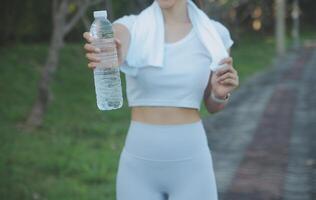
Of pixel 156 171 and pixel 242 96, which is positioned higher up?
pixel 156 171

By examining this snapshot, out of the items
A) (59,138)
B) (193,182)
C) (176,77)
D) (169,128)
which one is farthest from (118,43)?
(59,138)

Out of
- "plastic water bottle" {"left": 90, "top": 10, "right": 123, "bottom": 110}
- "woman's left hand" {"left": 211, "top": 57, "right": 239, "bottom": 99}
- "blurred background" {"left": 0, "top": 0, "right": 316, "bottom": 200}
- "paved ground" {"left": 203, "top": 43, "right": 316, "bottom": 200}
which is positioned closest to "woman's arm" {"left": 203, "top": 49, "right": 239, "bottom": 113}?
"woman's left hand" {"left": 211, "top": 57, "right": 239, "bottom": 99}

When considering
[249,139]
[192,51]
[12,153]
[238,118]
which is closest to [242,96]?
[238,118]

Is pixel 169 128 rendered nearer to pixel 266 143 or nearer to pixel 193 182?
pixel 193 182

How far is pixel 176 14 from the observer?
2771 millimetres

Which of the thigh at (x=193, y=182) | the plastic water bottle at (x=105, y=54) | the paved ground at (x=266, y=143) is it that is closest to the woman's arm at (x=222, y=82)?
the thigh at (x=193, y=182)

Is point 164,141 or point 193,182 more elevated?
point 164,141

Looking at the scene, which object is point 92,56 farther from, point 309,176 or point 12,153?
point 12,153

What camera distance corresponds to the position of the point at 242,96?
13148 mm

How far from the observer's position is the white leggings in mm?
2646

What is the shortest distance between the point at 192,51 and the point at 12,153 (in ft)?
16.4

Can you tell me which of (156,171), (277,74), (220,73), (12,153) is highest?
(220,73)

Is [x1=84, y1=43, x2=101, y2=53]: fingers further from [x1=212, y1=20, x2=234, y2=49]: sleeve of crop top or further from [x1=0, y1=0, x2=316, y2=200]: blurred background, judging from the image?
[x1=0, y1=0, x2=316, y2=200]: blurred background

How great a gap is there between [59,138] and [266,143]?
2.51 meters
